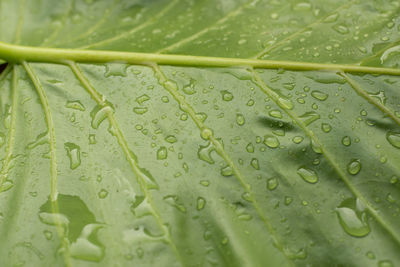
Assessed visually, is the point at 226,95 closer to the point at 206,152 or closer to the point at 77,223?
the point at 206,152

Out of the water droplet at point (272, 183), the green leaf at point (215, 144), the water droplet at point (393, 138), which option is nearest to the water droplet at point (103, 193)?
the green leaf at point (215, 144)

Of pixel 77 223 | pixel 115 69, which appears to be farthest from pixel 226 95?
pixel 77 223

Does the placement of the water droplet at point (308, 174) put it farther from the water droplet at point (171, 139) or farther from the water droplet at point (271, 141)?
the water droplet at point (171, 139)

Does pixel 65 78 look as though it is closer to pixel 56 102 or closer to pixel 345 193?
pixel 56 102

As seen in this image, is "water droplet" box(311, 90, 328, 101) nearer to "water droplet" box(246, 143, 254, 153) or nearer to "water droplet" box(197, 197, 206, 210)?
"water droplet" box(246, 143, 254, 153)

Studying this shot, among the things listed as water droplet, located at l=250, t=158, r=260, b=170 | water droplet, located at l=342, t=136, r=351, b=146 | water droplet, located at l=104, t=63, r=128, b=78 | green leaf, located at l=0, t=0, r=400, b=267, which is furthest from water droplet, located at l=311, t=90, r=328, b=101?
water droplet, located at l=104, t=63, r=128, b=78
